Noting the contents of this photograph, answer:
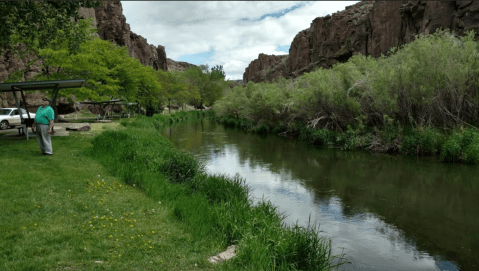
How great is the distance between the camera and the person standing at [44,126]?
11531mm

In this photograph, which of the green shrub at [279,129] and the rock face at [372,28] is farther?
the green shrub at [279,129]

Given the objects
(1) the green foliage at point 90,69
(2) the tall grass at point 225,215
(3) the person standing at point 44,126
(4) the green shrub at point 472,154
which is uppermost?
(1) the green foliage at point 90,69

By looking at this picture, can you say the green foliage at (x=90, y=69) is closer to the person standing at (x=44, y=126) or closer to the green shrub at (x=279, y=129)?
the person standing at (x=44, y=126)

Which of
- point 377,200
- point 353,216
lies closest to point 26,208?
point 353,216

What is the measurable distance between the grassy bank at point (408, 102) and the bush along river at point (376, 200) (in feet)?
3.77

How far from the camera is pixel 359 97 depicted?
2283 cm

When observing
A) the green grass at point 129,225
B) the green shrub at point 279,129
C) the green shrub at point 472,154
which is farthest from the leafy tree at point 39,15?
the green shrub at point 279,129

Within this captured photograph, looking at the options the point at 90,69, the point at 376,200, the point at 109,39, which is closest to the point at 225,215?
the point at 376,200

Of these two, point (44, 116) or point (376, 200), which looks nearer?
point (376, 200)

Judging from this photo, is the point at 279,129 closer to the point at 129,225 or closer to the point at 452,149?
the point at 452,149

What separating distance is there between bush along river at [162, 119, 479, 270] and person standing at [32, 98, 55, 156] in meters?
7.48

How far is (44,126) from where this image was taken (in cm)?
1159

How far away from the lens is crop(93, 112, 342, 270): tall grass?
569 cm

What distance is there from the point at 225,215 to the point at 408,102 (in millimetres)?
16425
